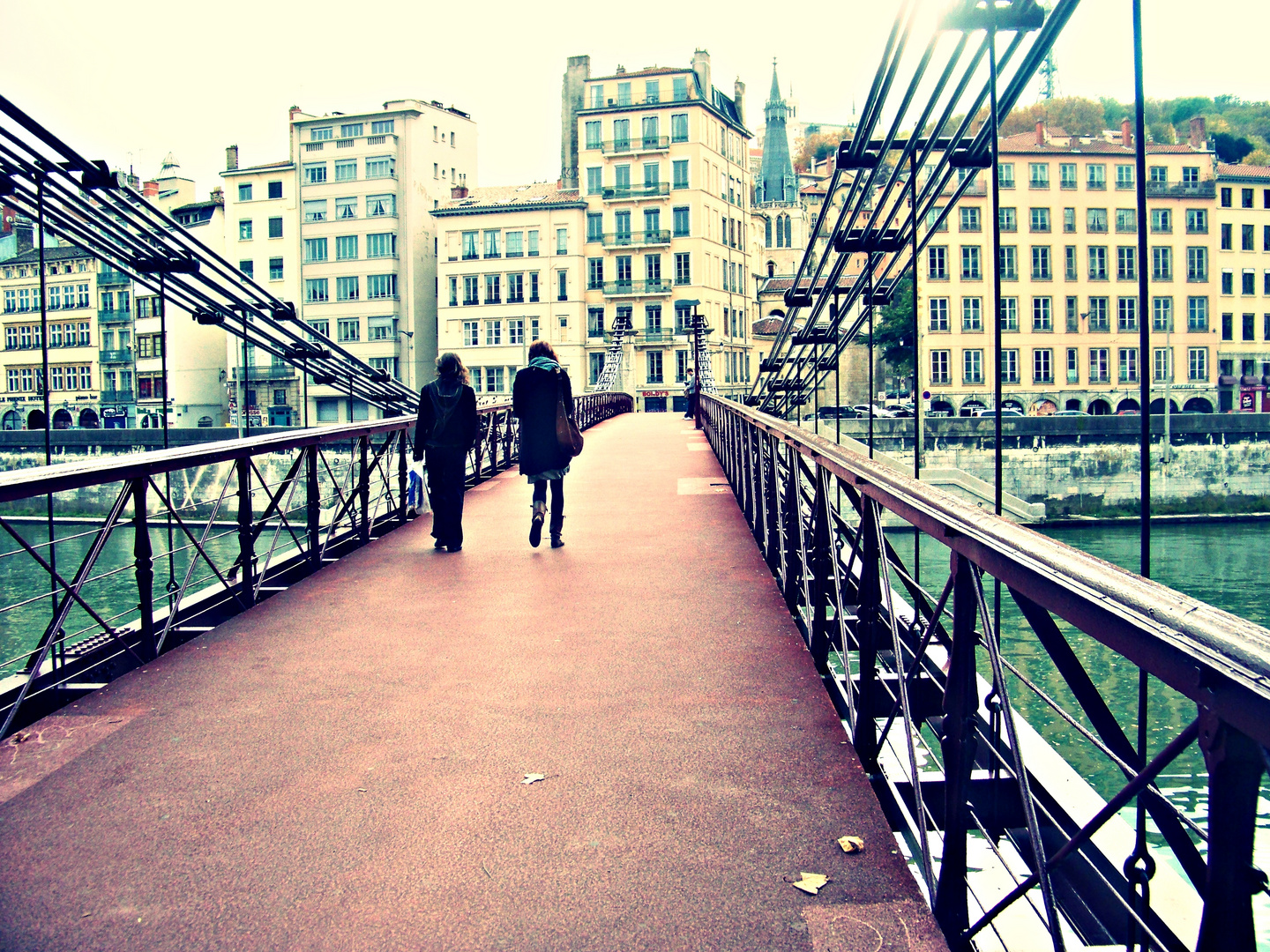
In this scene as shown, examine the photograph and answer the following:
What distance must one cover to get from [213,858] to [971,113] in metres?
4.39

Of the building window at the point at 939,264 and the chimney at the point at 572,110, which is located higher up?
the chimney at the point at 572,110

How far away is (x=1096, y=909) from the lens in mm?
3031

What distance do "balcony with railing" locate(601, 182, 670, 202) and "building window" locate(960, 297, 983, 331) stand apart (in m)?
16.6

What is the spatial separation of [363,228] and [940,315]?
31.1 m

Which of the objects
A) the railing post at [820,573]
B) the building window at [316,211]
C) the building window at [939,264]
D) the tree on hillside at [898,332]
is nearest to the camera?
the railing post at [820,573]

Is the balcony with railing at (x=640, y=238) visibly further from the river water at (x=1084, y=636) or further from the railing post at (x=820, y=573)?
the railing post at (x=820, y=573)

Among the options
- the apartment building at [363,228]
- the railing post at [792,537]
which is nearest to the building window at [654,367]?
the apartment building at [363,228]

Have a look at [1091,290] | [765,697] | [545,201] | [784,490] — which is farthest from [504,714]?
[545,201]

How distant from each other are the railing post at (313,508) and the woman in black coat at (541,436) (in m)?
1.61

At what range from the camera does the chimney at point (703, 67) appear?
5891 centimetres

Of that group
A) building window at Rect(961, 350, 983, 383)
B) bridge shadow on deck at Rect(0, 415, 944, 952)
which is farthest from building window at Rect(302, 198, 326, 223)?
bridge shadow on deck at Rect(0, 415, 944, 952)

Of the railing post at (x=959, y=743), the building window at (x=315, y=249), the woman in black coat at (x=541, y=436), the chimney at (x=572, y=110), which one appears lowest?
the railing post at (x=959, y=743)

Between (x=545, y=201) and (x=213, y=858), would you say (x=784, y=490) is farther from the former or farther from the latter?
(x=545, y=201)

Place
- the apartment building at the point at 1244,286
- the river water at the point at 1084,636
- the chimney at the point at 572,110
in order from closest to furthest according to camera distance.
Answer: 1. the river water at the point at 1084,636
2. the apartment building at the point at 1244,286
3. the chimney at the point at 572,110
